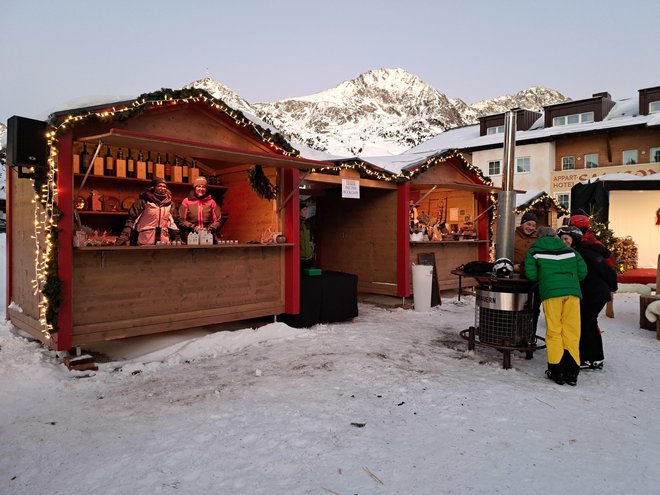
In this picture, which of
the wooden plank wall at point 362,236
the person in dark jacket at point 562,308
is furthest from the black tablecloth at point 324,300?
the person in dark jacket at point 562,308

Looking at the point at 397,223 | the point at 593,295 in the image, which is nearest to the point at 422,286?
the point at 397,223

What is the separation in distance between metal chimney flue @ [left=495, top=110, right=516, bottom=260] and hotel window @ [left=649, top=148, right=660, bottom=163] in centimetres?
1896

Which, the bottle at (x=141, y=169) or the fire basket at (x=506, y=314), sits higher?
the bottle at (x=141, y=169)

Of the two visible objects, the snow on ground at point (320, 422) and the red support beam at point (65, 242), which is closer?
the snow on ground at point (320, 422)

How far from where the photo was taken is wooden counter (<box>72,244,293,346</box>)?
5484mm

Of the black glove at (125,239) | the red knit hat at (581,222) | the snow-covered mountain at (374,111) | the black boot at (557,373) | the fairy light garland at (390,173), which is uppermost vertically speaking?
the snow-covered mountain at (374,111)

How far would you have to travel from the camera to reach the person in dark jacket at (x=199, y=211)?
709 cm

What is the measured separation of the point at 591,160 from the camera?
887 inches

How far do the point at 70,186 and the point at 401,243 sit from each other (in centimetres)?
641

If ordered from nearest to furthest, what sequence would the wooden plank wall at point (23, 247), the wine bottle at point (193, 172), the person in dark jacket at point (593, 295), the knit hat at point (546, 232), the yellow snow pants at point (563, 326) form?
the yellow snow pants at point (563, 326), the knit hat at point (546, 232), the person in dark jacket at point (593, 295), the wooden plank wall at point (23, 247), the wine bottle at point (193, 172)

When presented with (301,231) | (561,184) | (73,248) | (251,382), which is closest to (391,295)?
(301,231)

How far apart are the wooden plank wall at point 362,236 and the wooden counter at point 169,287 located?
3.37 metres

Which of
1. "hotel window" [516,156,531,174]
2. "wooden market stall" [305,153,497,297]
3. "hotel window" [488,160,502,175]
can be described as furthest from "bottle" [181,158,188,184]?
"hotel window" [516,156,531,174]

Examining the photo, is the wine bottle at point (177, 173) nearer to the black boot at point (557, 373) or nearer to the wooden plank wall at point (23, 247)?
the wooden plank wall at point (23, 247)
